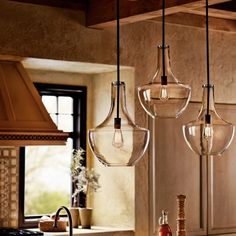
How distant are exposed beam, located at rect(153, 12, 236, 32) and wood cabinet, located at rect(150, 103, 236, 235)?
2.48 ft

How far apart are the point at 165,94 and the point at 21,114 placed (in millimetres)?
2193

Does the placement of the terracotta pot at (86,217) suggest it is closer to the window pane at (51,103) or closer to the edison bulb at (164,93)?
the window pane at (51,103)

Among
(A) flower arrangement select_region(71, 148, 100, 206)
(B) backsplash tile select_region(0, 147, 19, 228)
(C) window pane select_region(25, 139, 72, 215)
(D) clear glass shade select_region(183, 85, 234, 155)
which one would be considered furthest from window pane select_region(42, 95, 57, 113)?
(D) clear glass shade select_region(183, 85, 234, 155)

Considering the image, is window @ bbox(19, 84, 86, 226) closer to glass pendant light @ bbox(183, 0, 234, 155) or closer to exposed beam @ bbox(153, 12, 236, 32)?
exposed beam @ bbox(153, 12, 236, 32)

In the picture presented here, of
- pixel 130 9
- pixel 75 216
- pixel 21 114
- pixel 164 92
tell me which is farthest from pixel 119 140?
pixel 75 216

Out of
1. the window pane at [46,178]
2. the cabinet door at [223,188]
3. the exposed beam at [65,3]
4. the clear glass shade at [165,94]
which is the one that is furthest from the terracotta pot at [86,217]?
the clear glass shade at [165,94]

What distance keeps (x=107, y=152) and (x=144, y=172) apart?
3.11 m

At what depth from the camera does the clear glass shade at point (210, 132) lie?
130 inches

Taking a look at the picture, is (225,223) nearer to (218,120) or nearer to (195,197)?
(195,197)

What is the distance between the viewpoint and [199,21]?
6.52 meters

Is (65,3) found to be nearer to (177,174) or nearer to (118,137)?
(177,174)

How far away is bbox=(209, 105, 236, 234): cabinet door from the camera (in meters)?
6.63

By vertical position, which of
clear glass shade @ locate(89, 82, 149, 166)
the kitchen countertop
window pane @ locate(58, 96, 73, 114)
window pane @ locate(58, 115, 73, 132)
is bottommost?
the kitchen countertop

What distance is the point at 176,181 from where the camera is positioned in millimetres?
6375
